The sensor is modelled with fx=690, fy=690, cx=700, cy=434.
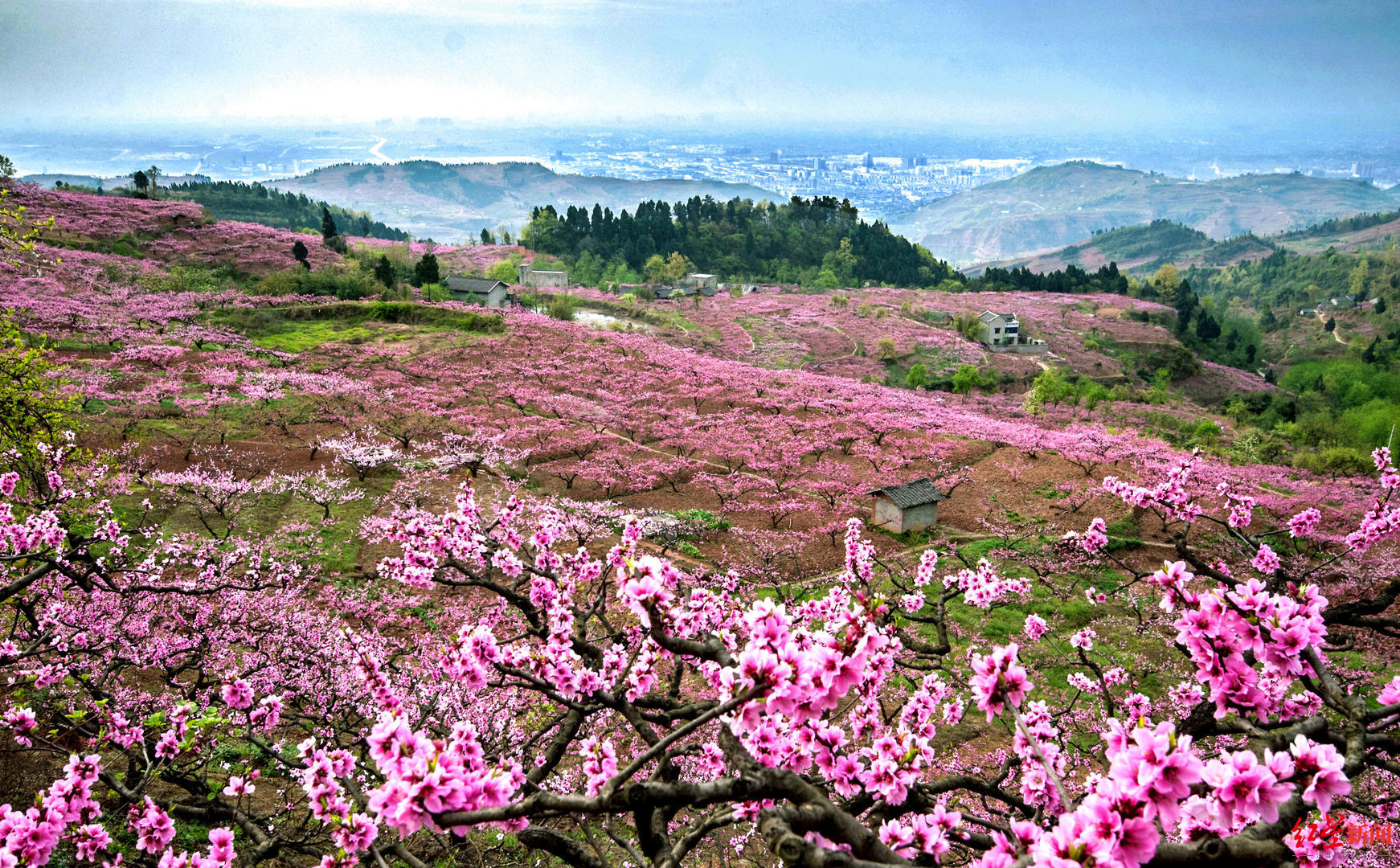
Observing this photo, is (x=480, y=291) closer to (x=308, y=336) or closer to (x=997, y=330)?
(x=308, y=336)

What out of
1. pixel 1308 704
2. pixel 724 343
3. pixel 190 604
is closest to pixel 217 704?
pixel 190 604

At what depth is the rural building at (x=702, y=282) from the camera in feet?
251

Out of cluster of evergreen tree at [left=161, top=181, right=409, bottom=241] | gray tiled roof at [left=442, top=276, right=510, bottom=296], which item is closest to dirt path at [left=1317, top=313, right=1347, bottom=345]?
gray tiled roof at [left=442, top=276, right=510, bottom=296]

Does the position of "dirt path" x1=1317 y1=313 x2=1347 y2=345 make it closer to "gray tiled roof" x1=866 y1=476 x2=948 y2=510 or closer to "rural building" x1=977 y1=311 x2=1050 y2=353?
"rural building" x1=977 y1=311 x2=1050 y2=353

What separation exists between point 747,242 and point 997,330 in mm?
42668

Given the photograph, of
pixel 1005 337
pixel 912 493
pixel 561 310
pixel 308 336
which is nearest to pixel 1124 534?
pixel 912 493

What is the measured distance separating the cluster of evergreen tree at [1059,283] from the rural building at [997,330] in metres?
27.9

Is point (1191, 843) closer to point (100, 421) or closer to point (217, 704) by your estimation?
point (217, 704)

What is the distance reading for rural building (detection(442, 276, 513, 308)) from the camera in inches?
2131

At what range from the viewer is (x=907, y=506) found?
19.4m

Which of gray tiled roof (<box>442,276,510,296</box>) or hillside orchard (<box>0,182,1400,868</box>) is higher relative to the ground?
gray tiled roof (<box>442,276,510,296</box>)

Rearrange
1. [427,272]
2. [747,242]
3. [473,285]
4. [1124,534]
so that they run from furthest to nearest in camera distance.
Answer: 1. [747,242]
2. [473,285]
3. [427,272]
4. [1124,534]

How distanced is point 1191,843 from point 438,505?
58.9 ft

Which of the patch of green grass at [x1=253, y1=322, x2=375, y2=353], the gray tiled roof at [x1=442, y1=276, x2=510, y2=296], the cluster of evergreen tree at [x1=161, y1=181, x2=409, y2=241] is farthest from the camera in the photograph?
the cluster of evergreen tree at [x1=161, y1=181, x2=409, y2=241]
